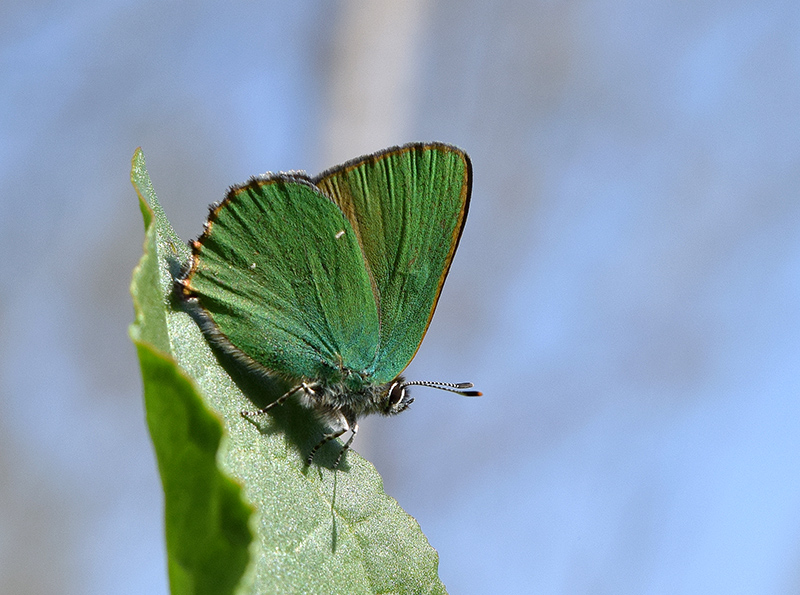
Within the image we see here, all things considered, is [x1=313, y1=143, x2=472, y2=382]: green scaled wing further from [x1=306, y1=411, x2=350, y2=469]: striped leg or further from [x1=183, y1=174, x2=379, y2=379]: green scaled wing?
[x1=306, y1=411, x2=350, y2=469]: striped leg

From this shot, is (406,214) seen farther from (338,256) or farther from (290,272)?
(290,272)

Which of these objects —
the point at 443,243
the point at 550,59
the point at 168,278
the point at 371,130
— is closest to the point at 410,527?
the point at 168,278

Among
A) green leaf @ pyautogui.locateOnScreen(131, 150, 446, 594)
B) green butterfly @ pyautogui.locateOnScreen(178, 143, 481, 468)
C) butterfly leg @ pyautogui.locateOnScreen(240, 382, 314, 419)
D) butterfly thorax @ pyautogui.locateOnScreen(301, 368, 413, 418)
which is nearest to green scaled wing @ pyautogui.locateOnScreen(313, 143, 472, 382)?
green butterfly @ pyautogui.locateOnScreen(178, 143, 481, 468)

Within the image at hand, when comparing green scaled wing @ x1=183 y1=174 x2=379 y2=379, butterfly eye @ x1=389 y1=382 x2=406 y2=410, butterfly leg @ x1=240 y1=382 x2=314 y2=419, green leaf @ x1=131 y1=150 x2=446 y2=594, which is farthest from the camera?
butterfly eye @ x1=389 y1=382 x2=406 y2=410

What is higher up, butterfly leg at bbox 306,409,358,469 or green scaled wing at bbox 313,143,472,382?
green scaled wing at bbox 313,143,472,382

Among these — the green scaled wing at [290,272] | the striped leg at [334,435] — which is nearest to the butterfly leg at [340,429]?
the striped leg at [334,435]

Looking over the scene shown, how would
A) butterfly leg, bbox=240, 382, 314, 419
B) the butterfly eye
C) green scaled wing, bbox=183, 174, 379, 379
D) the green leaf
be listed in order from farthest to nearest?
the butterfly eye → green scaled wing, bbox=183, 174, 379, 379 → butterfly leg, bbox=240, 382, 314, 419 → the green leaf
